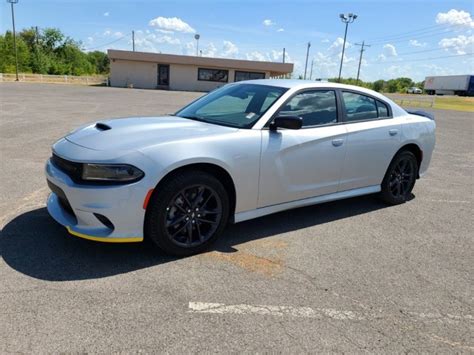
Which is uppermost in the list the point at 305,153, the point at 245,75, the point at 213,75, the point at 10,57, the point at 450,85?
the point at 450,85

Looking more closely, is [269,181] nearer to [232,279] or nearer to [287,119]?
[287,119]

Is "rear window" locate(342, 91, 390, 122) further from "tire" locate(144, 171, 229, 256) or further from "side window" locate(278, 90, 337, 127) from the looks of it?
"tire" locate(144, 171, 229, 256)

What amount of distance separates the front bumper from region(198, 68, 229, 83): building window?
40.6 metres

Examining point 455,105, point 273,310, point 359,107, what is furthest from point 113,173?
point 455,105

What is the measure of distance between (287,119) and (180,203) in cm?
129

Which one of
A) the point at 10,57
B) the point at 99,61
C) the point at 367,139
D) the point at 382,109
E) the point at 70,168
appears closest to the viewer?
the point at 70,168

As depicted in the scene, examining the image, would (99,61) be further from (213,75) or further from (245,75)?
(245,75)

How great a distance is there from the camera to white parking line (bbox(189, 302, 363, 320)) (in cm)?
290

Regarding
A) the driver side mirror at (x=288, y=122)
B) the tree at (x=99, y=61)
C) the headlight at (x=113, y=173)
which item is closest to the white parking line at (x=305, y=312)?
the headlight at (x=113, y=173)

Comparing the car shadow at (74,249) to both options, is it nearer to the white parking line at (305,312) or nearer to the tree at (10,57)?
the white parking line at (305,312)

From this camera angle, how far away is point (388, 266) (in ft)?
12.5

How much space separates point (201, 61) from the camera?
4156 centimetres

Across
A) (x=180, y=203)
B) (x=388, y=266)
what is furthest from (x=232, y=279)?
(x=388, y=266)

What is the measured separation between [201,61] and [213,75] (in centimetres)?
208
